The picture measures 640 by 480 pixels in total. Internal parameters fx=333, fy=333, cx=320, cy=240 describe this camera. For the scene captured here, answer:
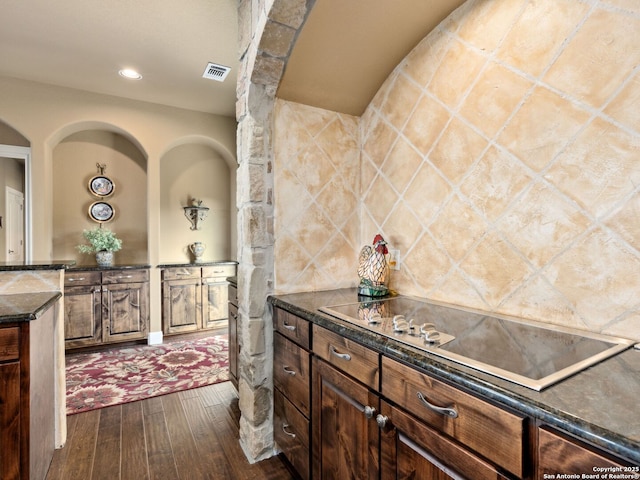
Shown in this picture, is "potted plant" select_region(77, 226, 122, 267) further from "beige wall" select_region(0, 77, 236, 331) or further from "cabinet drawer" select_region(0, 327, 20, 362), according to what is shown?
"cabinet drawer" select_region(0, 327, 20, 362)

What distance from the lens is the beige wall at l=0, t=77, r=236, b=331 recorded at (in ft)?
11.2

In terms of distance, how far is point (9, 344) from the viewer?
1385mm

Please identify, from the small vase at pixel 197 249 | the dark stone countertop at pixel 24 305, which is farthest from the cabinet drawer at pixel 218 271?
the dark stone countertop at pixel 24 305

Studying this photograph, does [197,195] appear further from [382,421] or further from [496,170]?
[382,421]

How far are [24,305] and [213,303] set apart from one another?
2697mm

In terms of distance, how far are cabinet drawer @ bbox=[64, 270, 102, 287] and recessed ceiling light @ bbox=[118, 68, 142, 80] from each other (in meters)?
2.05

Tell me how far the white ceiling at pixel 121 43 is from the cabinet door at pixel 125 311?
218cm

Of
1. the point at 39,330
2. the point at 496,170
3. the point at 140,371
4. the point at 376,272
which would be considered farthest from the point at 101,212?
the point at 496,170

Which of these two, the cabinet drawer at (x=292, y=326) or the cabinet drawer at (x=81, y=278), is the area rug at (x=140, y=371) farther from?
the cabinet drawer at (x=292, y=326)

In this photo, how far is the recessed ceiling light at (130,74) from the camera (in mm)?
3170

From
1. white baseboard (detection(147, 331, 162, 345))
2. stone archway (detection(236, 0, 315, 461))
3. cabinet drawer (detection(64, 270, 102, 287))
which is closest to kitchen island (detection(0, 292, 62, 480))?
stone archway (detection(236, 0, 315, 461))

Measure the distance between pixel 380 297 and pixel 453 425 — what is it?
Answer: 962mm

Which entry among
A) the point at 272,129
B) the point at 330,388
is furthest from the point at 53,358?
the point at 272,129

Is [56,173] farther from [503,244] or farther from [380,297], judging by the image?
[503,244]
